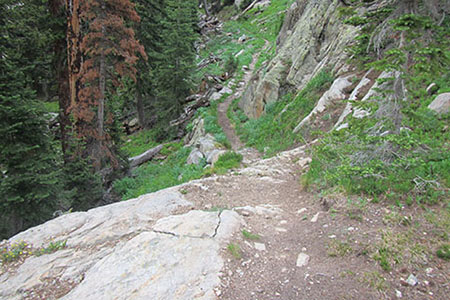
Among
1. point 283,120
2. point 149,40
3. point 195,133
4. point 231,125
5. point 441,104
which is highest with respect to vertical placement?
point 149,40

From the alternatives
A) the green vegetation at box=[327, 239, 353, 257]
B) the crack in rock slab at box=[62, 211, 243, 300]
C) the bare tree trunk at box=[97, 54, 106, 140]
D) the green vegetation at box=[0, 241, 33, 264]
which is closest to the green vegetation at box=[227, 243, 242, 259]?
the crack in rock slab at box=[62, 211, 243, 300]

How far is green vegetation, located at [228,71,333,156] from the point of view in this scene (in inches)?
429

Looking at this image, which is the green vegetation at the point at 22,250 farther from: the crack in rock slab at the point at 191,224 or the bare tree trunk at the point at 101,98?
the bare tree trunk at the point at 101,98

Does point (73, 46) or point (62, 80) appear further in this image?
point (62, 80)

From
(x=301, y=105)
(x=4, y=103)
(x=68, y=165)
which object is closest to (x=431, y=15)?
(x=301, y=105)

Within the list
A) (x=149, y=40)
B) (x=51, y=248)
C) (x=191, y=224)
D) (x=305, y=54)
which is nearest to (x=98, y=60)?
(x=51, y=248)

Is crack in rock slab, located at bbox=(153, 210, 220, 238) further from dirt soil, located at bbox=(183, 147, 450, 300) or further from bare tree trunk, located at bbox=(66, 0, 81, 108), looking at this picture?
bare tree trunk, located at bbox=(66, 0, 81, 108)

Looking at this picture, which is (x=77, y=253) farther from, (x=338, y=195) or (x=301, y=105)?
(x=301, y=105)

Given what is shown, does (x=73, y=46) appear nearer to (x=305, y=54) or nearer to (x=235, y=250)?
(x=235, y=250)

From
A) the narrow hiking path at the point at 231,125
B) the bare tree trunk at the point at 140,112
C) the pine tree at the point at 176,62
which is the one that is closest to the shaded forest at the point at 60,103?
the narrow hiking path at the point at 231,125

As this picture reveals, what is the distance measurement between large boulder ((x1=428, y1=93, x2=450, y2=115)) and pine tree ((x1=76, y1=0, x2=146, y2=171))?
431 inches

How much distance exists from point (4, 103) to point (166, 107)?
14.0m

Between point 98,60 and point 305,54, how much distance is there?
10.9 meters

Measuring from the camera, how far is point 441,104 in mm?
5699
